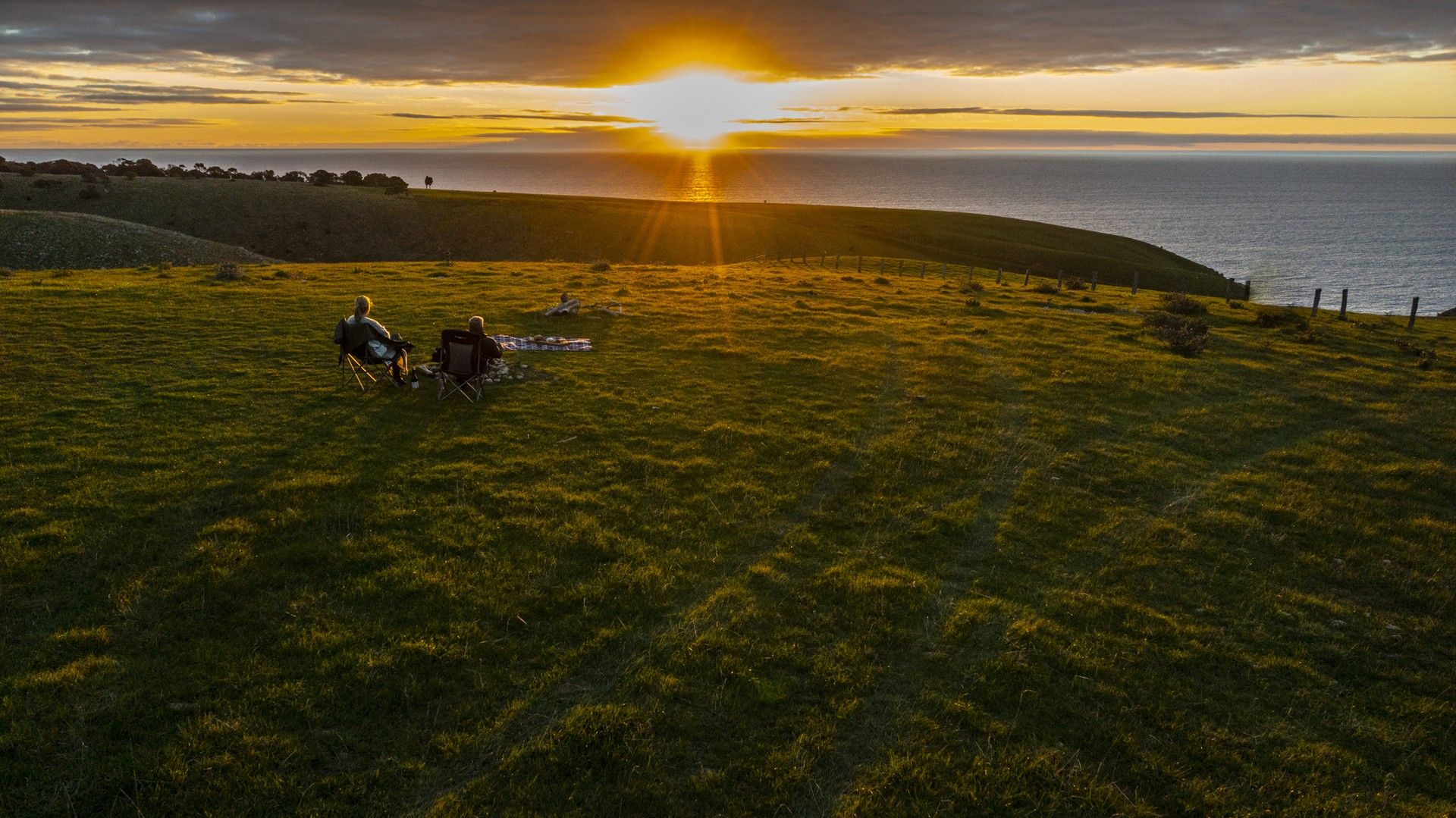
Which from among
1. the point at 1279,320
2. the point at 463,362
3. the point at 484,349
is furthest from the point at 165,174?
the point at 1279,320

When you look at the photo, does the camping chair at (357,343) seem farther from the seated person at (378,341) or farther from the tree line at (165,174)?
the tree line at (165,174)

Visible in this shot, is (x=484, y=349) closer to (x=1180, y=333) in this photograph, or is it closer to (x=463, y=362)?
(x=463, y=362)

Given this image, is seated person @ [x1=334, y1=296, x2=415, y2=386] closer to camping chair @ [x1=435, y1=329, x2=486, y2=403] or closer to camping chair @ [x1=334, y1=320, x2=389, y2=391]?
camping chair @ [x1=334, y1=320, x2=389, y2=391]

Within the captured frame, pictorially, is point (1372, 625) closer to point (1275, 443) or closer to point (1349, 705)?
point (1349, 705)

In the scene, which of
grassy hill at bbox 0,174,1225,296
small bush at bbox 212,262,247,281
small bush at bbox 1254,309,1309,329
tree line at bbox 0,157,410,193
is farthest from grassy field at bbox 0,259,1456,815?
tree line at bbox 0,157,410,193

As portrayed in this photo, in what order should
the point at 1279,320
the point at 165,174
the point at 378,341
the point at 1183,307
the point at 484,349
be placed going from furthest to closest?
1. the point at 165,174
2. the point at 1183,307
3. the point at 1279,320
4. the point at 378,341
5. the point at 484,349

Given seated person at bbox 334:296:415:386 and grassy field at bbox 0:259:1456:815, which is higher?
seated person at bbox 334:296:415:386
